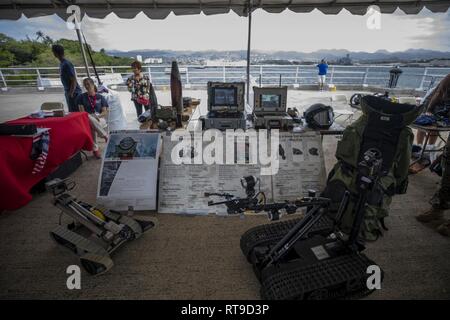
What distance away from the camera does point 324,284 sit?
1.69 metres

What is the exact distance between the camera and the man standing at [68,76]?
14.6 feet

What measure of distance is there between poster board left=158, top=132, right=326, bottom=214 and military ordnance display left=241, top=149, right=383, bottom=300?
880 millimetres

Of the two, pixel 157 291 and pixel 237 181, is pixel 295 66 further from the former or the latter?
pixel 157 291

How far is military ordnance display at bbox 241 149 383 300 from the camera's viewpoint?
169cm

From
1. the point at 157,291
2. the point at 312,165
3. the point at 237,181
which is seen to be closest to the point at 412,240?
the point at 312,165

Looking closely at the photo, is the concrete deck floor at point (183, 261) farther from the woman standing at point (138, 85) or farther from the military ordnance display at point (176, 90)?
the woman standing at point (138, 85)

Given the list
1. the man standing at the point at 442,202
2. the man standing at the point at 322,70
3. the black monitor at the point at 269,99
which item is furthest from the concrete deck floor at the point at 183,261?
the man standing at the point at 322,70

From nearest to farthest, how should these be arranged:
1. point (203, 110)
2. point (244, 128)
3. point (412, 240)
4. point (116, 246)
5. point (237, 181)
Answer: point (116, 246), point (412, 240), point (237, 181), point (244, 128), point (203, 110)

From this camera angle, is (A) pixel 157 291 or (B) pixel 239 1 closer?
(A) pixel 157 291

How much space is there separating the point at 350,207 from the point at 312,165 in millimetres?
711

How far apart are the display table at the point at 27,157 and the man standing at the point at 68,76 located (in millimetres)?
1198

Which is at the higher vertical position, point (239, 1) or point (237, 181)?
point (239, 1)

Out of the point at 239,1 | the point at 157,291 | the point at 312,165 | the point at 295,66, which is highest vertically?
the point at 239,1

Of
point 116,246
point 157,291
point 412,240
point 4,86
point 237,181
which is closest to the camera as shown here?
point 157,291
